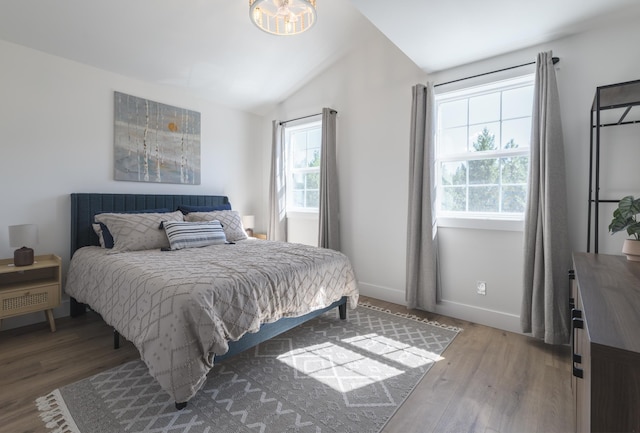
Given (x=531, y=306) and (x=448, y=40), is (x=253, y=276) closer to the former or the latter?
(x=531, y=306)

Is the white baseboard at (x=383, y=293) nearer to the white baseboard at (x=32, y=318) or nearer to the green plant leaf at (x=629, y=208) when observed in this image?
the green plant leaf at (x=629, y=208)

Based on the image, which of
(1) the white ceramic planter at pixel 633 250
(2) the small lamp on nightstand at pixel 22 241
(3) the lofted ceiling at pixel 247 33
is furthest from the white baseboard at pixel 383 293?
(2) the small lamp on nightstand at pixel 22 241

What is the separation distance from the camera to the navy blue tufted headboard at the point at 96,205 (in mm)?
2930

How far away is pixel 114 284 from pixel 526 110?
11.7ft

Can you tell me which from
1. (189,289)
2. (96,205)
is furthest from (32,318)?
(189,289)

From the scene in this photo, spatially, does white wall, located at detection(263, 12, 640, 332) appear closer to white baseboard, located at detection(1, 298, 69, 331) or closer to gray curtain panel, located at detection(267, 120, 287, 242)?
gray curtain panel, located at detection(267, 120, 287, 242)

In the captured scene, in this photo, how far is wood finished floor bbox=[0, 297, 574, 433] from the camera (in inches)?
61.4

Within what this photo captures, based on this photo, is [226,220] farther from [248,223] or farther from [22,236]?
[22,236]

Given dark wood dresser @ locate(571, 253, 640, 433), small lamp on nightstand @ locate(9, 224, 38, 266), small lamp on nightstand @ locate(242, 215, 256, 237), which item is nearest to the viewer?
dark wood dresser @ locate(571, 253, 640, 433)

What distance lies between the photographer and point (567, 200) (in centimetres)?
241

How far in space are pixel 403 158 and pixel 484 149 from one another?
0.78 metres

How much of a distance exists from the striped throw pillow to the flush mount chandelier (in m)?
1.88

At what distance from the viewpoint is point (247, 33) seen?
311 cm

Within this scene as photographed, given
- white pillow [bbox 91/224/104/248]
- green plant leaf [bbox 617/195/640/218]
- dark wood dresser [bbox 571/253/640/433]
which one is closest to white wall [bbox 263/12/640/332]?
green plant leaf [bbox 617/195/640/218]
